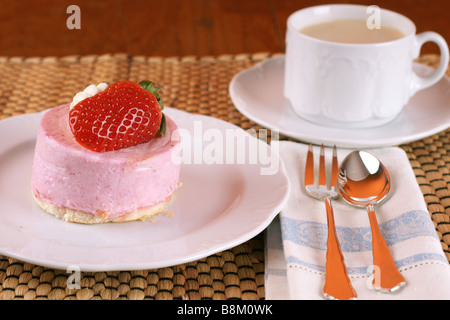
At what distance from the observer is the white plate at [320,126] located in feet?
4.20

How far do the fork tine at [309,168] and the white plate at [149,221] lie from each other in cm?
6

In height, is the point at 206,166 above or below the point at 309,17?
below

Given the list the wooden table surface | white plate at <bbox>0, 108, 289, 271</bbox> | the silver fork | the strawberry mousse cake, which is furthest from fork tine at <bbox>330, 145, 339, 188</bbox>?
the wooden table surface

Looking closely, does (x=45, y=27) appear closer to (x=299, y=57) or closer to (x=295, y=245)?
(x=299, y=57)

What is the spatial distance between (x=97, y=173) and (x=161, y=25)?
1235 mm

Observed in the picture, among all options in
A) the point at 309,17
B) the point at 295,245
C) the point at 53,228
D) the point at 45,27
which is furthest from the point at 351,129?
the point at 45,27

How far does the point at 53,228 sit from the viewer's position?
994 mm

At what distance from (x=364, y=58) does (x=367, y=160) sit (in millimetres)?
273

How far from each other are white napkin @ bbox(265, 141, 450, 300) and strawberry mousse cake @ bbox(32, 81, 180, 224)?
0.75 ft

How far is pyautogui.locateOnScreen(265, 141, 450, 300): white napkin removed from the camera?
84cm

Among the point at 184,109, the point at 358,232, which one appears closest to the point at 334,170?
the point at 358,232

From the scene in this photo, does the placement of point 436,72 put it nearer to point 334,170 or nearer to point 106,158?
point 334,170

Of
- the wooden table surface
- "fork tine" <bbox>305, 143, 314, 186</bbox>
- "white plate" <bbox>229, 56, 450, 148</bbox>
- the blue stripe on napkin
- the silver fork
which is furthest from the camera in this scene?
the wooden table surface

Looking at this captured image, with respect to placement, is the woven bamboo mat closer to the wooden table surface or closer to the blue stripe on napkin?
the blue stripe on napkin
